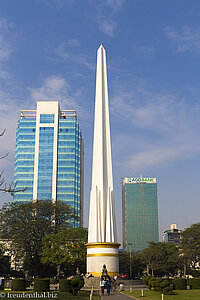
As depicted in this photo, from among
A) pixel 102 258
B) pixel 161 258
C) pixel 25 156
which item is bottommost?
pixel 161 258

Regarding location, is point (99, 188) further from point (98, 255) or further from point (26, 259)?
point (26, 259)

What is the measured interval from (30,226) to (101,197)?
2048 centimetres

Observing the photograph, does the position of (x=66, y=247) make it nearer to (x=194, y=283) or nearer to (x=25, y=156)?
(x=194, y=283)

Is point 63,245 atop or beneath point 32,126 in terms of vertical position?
beneath

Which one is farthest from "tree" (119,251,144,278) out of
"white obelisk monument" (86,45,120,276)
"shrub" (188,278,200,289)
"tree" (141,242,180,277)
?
"shrub" (188,278,200,289)

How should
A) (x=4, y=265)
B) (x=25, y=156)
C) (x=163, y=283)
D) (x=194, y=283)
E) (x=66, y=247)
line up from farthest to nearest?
(x=25, y=156) < (x=4, y=265) < (x=66, y=247) < (x=194, y=283) < (x=163, y=283)

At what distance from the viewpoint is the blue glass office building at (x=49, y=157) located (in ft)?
431

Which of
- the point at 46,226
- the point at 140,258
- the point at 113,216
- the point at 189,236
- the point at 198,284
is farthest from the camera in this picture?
the point at 140,258

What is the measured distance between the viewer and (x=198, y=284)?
43.1 metres

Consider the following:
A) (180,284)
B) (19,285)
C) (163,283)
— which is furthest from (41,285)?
(180,284)

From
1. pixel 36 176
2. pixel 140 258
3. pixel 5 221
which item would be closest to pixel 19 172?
pixel 36 176

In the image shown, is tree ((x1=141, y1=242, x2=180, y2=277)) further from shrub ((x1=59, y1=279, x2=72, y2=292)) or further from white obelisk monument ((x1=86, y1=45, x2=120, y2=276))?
shrub ((x1=59, y1=279, x2=72, y2=292))

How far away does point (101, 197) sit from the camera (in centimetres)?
4922

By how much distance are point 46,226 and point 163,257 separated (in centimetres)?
4198
